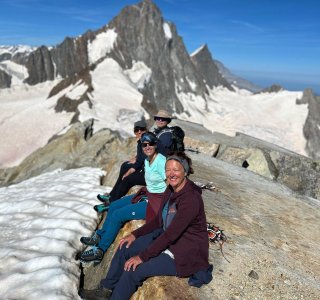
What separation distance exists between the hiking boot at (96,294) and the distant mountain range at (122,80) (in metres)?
47.6

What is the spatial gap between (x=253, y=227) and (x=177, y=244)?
12.5ft

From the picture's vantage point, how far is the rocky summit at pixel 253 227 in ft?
21.0

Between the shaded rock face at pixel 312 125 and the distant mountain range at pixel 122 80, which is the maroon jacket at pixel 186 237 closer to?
the distant mountain range at pixel 122 80

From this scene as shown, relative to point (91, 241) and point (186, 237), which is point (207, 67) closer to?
point (91, 241)

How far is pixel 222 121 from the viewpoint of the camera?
114m

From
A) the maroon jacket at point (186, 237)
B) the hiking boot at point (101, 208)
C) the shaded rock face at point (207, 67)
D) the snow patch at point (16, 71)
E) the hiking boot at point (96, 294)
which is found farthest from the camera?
the shaded rock face at point (207, 67)

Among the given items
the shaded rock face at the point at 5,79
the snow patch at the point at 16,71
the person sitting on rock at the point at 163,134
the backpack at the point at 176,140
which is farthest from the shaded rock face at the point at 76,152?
the shaded rock face at the point at 5,79

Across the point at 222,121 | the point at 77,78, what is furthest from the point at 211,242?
the point at 222,121

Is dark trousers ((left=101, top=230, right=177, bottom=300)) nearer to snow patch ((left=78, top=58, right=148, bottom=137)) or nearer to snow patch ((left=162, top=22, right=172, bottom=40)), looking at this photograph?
snow patch ((left=78, top=58, right=148, bottom=137))

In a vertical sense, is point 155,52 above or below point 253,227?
above

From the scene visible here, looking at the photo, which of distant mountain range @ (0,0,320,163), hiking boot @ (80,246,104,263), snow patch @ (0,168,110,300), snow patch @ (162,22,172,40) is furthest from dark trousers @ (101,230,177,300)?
snow patch @ (162,22,172,40)

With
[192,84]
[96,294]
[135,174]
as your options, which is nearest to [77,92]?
[135,174]

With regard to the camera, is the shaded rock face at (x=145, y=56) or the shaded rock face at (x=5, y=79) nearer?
the shaded rock face at (x=145, y=56)

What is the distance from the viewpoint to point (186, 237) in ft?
19.5
